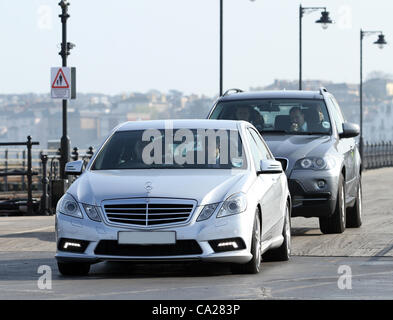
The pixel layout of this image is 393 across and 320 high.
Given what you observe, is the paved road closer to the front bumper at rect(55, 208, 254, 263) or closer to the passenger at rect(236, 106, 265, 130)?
the front bumper at rect(55, 208, 254, 263)

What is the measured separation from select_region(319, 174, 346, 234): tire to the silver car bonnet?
4.66 meters

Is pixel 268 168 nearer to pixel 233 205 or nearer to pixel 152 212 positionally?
pixel 233 205

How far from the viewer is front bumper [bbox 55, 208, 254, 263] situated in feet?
35.4

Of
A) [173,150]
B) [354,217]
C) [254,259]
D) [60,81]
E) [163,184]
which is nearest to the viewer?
[163,184]

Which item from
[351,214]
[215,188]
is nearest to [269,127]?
[351,214]

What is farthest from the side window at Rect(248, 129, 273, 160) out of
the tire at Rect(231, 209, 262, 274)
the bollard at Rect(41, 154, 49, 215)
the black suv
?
the bollard at Rect(41, 154, 49, 215)

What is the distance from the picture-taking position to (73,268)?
11414 mm

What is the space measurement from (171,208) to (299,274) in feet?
4.61

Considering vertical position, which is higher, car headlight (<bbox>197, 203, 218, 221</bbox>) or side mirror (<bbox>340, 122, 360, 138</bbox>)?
side mirror (<bbox>340, 122, 360, 138</bbox>)

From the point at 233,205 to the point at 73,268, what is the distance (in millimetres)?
1580

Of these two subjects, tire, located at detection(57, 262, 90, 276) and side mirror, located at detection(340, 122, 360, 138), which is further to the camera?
side mirror, located at detection(340, 122, 360, 138)

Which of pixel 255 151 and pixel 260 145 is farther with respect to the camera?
pixel 260 145

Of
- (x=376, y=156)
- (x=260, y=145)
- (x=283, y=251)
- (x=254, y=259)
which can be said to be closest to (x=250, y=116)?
(x=260, y=145)

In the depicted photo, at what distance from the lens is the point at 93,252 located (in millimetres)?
10961
